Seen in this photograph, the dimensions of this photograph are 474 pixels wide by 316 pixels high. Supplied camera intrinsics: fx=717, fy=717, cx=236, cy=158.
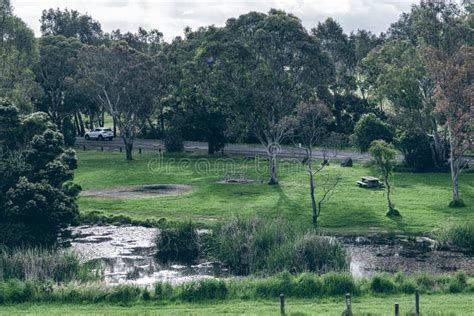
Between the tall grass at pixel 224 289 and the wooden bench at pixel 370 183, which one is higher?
the wooden bench at pixel 370 183

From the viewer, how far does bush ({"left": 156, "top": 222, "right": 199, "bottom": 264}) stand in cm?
4644

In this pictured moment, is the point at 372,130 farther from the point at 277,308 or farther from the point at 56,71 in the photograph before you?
the point at 277,308

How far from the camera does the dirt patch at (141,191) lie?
64.8 metres

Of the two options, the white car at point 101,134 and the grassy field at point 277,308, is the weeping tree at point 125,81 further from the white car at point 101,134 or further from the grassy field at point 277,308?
the grassy field at point 277,308

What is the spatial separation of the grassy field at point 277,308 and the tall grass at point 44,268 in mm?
4173

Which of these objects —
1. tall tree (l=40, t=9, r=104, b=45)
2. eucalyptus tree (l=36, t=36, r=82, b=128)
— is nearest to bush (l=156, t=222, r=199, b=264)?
eucalyptus tree (l=36, t=36, r=82, b=128)

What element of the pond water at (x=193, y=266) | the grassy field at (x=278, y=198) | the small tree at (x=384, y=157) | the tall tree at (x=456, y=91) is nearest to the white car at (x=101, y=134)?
the grassy field at (x=278, y=198)

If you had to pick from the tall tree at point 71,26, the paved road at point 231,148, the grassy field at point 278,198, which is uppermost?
the tall tree at point 71,26

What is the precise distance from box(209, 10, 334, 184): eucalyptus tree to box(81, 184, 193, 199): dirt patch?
824 cm

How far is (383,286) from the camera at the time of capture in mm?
35625

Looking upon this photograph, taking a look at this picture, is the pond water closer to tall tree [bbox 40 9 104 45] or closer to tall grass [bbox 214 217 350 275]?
tall grass [bbox 214 217 350 275]

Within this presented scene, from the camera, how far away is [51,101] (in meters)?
107

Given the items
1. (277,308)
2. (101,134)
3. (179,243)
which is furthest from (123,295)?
(101,134)

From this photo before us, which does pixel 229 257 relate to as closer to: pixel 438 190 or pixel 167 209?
pixel 167 209
